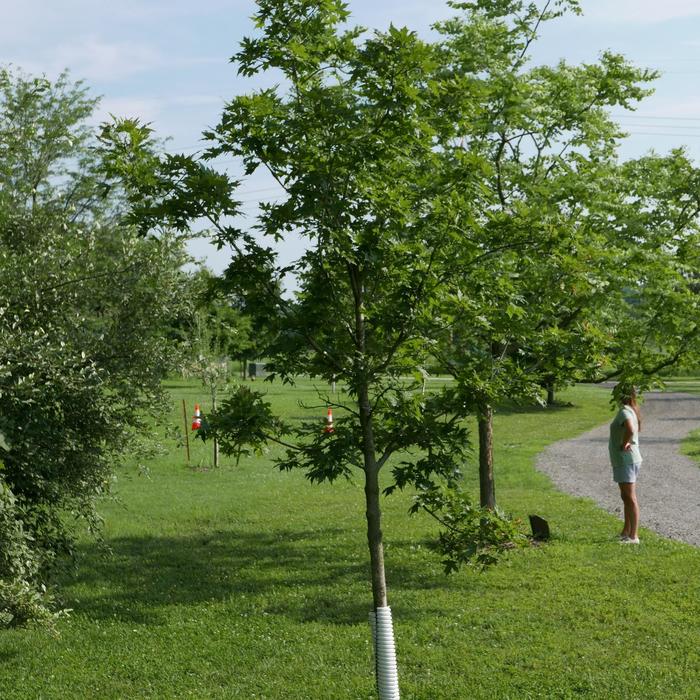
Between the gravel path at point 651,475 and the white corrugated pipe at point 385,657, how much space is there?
26.4 ft

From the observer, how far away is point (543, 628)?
9.20m

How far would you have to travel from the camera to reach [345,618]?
984 centimetres

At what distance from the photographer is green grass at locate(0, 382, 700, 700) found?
796 cm

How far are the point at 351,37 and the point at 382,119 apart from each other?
679mm

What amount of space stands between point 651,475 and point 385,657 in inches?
627

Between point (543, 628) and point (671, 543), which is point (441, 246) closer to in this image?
point (543, 628)

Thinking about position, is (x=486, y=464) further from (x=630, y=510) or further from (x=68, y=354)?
(x=68, y=354)

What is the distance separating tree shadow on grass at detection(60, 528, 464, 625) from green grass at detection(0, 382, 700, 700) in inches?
1.4

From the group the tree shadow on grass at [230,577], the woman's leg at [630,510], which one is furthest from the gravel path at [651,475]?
the tree shadow on grass at [230,577]

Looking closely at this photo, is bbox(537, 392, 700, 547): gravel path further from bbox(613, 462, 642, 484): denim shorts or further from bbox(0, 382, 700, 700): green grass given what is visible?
bbox(613, 462, 642, 484): denim shorts

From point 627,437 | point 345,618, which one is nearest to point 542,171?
point 627,437

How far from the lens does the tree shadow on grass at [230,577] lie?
34.2 ft

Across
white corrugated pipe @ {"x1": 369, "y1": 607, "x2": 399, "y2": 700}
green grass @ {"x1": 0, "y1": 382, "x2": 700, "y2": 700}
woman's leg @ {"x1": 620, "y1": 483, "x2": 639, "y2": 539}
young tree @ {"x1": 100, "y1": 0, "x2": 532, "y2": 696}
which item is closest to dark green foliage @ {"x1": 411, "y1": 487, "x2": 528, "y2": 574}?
young tree @ {"x1": 100, "y1": 0, "x2": 532, "y2": 696}

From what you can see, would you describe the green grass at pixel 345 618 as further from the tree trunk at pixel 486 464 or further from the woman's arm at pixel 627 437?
the woman's arm at pixel 627 437
